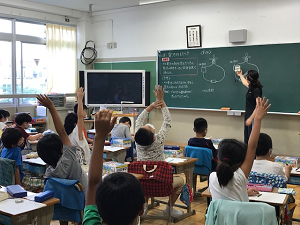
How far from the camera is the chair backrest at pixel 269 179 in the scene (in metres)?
3.08

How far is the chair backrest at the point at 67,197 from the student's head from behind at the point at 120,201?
1632 millimetres

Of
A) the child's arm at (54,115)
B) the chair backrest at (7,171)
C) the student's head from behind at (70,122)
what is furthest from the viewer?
the student's head from behind at (70,122)

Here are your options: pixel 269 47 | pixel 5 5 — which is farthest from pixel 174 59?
pixel 5 5

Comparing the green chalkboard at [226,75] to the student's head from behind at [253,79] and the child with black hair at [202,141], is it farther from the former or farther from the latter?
the child with black hair at [202,141]

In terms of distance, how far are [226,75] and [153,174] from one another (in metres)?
3.99

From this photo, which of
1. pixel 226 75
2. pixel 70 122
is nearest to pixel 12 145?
pixel 70 122

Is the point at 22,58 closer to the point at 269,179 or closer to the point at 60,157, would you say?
the point at 60,157

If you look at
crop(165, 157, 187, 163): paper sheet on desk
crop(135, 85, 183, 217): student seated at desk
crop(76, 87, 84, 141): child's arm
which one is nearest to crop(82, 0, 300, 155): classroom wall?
crop(165, 157, 187, 163): paper sheet on desk

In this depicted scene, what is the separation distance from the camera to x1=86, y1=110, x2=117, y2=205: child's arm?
4.44ft

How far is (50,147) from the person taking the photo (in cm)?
281

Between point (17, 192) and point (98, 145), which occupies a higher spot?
point (98, 145)

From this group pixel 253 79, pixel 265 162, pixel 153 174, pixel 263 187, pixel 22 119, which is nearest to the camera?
pixel 263 187

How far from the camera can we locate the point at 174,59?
7758 mm

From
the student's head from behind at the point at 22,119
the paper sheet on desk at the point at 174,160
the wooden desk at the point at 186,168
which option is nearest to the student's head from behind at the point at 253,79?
the wooden desk at the point at 186,168
